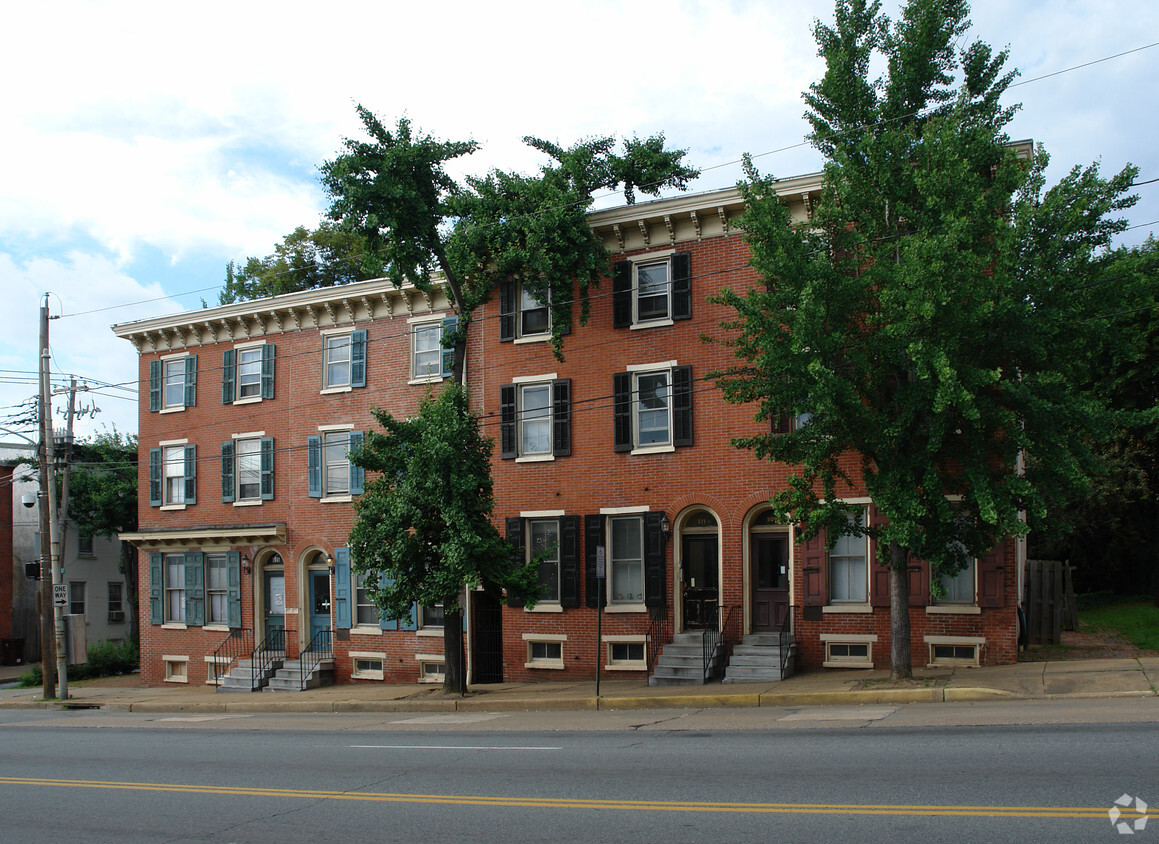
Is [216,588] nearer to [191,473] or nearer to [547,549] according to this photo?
[191,473]

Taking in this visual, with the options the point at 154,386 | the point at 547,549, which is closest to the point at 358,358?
the point at 547,549

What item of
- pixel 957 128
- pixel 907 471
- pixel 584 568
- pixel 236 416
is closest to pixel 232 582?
pixel 236 416

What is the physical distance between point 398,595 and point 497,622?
4.74m

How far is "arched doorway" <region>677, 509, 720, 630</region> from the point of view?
71.1 ft

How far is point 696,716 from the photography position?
52.8 feet

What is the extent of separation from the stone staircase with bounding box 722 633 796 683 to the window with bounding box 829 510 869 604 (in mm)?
1472

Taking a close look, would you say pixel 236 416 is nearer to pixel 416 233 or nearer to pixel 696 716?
pixel 416 233

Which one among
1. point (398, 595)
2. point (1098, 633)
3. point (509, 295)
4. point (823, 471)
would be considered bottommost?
point (1098, 633)

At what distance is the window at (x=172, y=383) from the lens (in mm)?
29844

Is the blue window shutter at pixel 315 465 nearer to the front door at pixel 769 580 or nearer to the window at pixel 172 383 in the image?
the window at pixel 172 383

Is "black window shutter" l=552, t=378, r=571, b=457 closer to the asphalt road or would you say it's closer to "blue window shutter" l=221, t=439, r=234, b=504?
the asphalt road

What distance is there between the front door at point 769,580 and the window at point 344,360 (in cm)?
1163

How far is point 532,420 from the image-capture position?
23812 mm

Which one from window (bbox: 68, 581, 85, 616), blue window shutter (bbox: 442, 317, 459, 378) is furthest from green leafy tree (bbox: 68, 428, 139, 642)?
blue window shutter (bbox: 442, 317, 459, 378)
